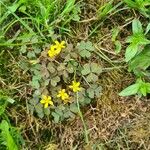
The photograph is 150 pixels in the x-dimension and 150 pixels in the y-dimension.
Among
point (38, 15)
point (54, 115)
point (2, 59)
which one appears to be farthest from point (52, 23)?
point (54, 115)

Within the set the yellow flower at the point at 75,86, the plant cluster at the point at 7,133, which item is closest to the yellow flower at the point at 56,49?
the yellow flower at the point at 75,86

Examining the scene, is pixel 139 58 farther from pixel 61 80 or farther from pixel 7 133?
pixel 7 133

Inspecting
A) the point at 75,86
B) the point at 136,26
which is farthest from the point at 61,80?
the point at 136,26

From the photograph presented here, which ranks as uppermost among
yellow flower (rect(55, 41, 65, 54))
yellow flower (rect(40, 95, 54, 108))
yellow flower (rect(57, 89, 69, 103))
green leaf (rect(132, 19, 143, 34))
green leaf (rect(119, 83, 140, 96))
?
yellow flower (rect(55, 41, 65, 54))

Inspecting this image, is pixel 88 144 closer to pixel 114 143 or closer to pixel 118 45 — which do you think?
pixel 114 143

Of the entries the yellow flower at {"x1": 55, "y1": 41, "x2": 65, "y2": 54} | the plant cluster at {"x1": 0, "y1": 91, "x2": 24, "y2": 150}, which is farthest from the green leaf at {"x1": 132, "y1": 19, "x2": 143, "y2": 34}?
the plant cluster at {"x1": 0, "y1": 91, "x2": 24, "y2": 150}

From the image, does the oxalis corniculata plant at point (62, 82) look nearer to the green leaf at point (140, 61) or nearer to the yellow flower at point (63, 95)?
the yellow flower at point (63, 95)

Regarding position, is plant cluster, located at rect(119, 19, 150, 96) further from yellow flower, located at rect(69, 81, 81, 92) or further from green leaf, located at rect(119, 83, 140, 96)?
yellow flower, located at rect(69, 81, 81, 92)

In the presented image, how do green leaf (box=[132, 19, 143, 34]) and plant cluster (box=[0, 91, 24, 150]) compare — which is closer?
plant cluster (box=[0, 91, 24, 150])
